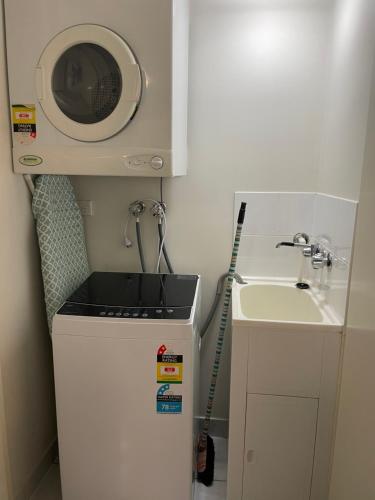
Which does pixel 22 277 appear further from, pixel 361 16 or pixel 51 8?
pixel 361 16

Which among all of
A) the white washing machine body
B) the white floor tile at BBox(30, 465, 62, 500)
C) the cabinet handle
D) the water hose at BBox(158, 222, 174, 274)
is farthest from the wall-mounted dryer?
the white floor tile at BBox(30, 465, 62, 500)

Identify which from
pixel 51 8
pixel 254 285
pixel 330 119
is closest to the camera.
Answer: pixel 51 8

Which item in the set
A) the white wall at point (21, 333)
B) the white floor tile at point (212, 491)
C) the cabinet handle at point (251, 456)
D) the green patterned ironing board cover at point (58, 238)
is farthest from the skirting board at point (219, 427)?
the green patterned ironing board cover at point (58, 238)

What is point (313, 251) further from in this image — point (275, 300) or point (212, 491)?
point (212, 491)

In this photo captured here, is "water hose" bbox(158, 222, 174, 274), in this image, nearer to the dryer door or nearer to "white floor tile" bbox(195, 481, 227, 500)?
the dryer door

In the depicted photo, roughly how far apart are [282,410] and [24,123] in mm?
1566

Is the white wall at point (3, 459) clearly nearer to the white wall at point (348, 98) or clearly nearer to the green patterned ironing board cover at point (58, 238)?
the green patterned ironing board cover at point (58, 238)

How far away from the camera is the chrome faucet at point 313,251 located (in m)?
1.57

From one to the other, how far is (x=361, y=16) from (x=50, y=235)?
1518 millimetres

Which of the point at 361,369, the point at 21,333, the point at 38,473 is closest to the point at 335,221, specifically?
the point at 361,369

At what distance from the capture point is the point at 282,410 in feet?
4.72

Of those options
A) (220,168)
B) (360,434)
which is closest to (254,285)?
(220,168)

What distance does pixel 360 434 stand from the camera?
3.65 feet

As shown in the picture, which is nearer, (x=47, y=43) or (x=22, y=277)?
(x=47, y=43)
